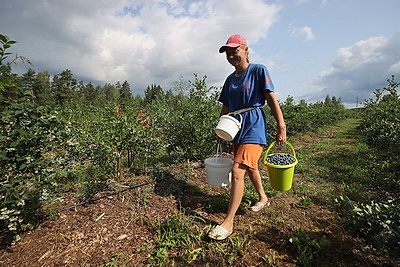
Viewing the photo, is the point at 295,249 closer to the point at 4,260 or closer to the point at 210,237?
the point at 210,237

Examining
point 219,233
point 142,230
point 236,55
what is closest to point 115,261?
point 142,230

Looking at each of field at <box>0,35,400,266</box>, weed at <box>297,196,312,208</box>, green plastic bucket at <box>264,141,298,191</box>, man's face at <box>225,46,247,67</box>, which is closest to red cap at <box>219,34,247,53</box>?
man's face at <box>225,46,247,67</box>

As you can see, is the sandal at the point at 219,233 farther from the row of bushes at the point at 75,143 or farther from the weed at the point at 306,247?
the row of bushes at the point at 75,143

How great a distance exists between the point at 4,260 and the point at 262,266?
2.23 metres

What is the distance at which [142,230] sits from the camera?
2289 millimetres

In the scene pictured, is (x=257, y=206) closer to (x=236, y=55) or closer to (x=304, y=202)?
(x=304, y=202)

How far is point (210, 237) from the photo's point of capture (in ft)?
6.86

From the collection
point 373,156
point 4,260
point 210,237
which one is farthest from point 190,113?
point 373,156

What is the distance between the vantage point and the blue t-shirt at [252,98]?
2.27 m

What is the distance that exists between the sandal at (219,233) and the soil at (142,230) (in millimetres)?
206

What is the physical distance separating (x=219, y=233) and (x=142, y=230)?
83 centimetres

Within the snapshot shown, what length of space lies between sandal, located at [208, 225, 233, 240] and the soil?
0.68 feet

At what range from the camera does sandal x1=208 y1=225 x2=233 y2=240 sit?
2.07 meters

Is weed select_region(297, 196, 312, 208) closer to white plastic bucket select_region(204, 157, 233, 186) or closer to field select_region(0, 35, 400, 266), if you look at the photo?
field select_region(0, 35, 400, 266)
